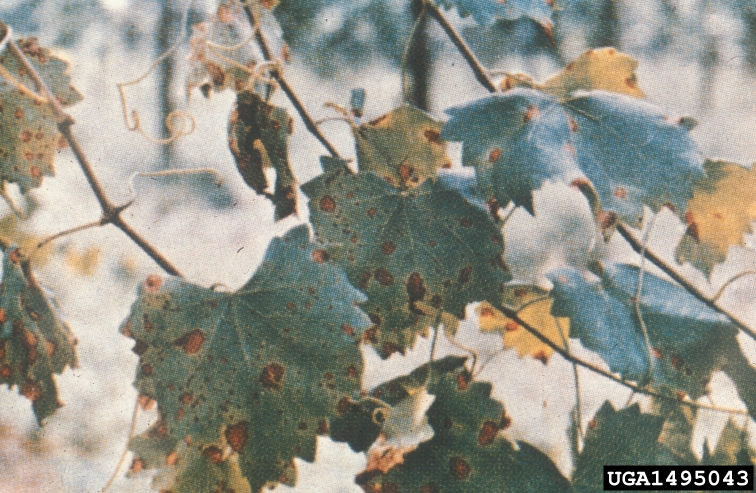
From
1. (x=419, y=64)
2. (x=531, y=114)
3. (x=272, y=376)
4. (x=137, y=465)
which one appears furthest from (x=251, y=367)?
(x=419, y=64)

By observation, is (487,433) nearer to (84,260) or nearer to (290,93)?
(290,93)

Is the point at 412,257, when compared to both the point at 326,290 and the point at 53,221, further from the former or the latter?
the point at 53,221

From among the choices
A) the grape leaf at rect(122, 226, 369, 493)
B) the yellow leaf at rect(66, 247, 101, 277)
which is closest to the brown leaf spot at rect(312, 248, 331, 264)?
the grape leaf at rect(122, 226, 369, 493)

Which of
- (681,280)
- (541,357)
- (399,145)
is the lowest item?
(541,357)

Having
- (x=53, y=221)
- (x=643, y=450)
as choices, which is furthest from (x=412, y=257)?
(x=53, y=221)

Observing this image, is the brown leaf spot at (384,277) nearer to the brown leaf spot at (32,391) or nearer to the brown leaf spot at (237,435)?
the brown leaf spot at (237,435)

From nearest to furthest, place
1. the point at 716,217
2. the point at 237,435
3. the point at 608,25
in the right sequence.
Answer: the point at 237,435 → the point at 716,217 → the point at 608,25

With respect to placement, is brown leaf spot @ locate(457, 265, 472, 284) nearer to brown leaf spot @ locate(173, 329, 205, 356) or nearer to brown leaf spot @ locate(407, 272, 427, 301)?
brown leaf spot @ locate(407, 272, 427, 301)

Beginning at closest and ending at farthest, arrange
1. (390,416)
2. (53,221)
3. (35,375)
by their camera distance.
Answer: (390,416)
(35,375)
(53,221)
